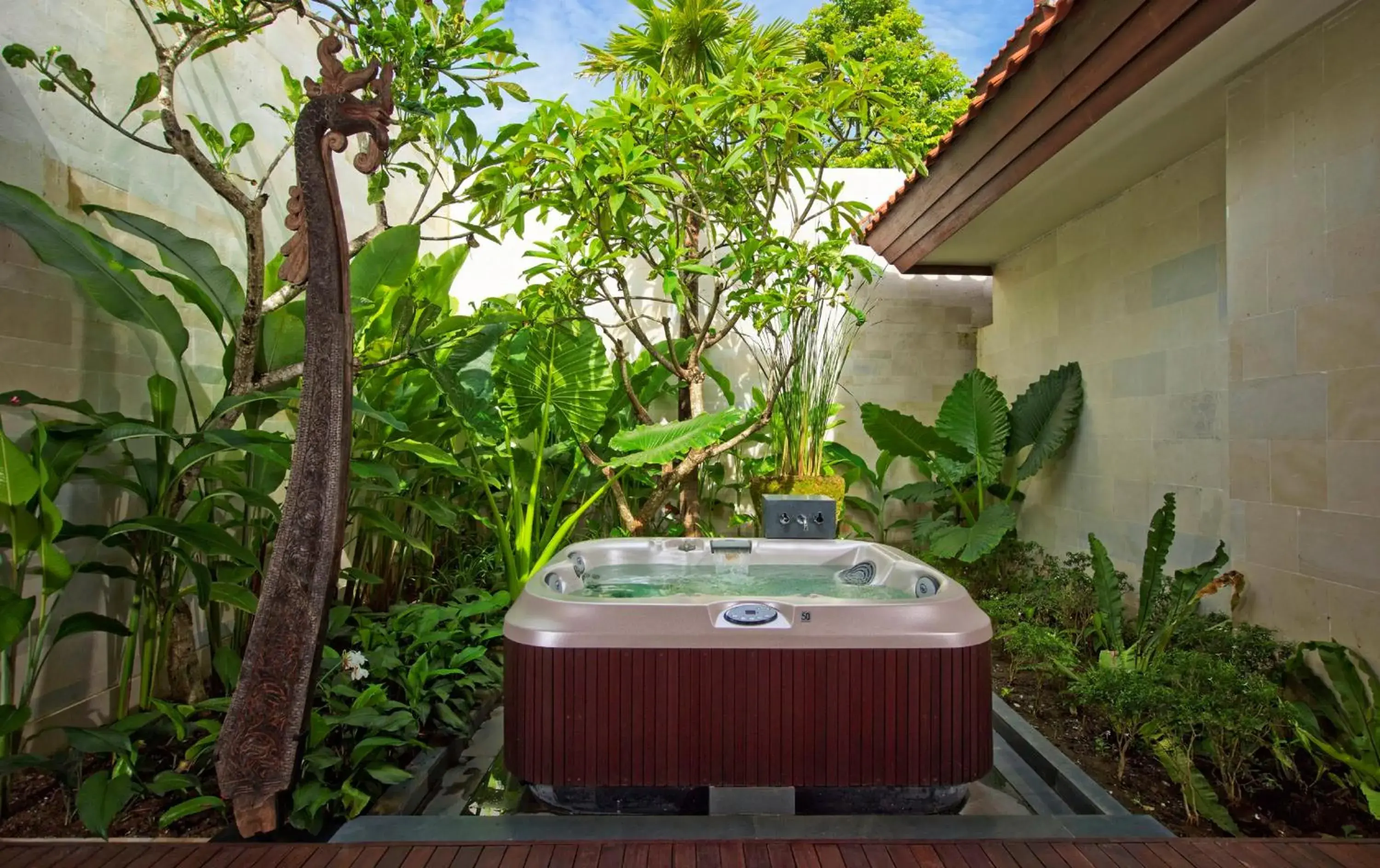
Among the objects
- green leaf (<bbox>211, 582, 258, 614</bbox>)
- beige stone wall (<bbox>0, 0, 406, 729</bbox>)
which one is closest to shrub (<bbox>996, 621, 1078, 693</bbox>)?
green leaf (<bbox>211, 582, 258, 614</bbox>)

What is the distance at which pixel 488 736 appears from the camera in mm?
2697

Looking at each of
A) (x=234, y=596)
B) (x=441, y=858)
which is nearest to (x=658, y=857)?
(x=441, y=858)

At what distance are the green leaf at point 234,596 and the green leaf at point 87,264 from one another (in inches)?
29.4

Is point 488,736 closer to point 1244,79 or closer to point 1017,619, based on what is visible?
point 1017,619

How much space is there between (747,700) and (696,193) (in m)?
2.88

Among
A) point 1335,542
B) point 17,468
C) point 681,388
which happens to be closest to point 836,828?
point 1335,542

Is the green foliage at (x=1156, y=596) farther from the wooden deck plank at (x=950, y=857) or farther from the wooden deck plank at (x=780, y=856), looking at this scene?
the wooden deck plank at (x=780, y=856)

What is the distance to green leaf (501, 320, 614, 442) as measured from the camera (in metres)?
4.12

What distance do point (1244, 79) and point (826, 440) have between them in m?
3.07

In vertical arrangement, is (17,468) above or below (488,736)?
above

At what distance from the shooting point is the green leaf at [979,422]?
448 cm

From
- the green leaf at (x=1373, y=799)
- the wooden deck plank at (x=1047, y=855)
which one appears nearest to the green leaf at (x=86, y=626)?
the wooden deck plank at (x=1047, y=855)

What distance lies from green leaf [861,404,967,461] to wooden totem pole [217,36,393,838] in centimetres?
338

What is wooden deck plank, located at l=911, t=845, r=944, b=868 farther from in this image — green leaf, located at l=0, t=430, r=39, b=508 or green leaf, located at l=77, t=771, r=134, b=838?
green leaf, located at l=0, t=430, r=39, b=508
